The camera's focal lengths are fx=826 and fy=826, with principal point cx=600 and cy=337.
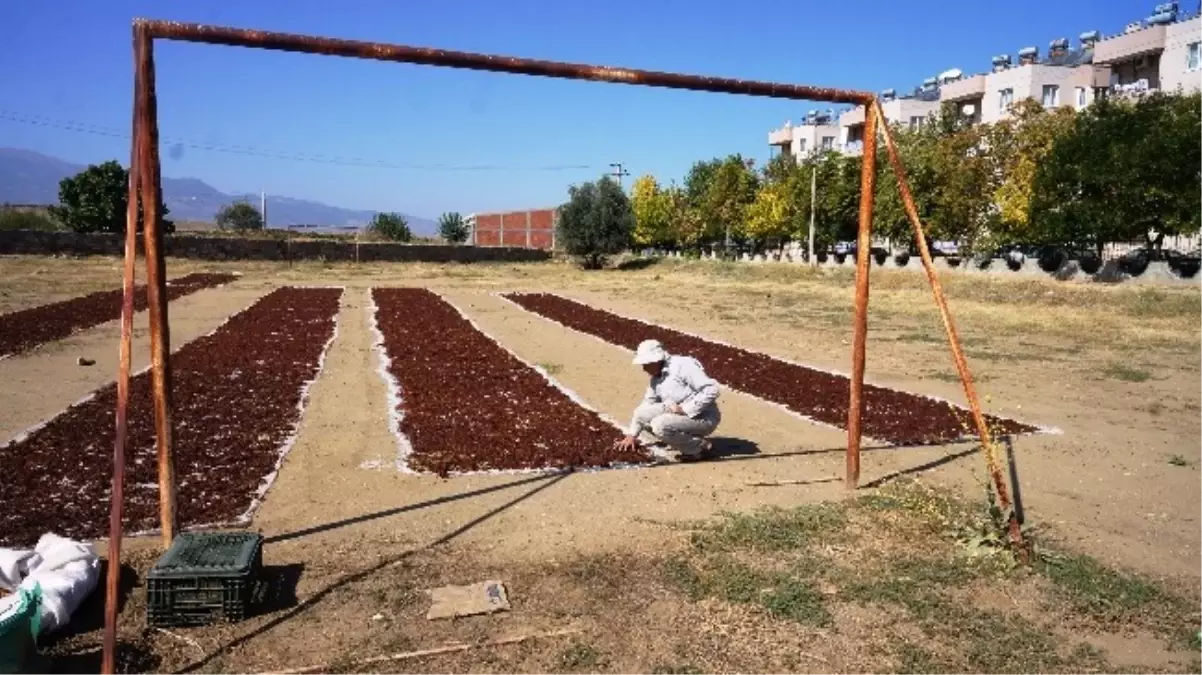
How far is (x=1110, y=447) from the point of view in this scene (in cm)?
927

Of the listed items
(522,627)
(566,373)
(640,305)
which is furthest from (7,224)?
(522,627)

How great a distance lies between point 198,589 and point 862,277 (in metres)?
5.57

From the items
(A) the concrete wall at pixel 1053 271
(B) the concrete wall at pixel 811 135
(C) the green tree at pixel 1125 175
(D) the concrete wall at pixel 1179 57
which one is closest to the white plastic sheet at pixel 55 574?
(A) the concrete wall at pixel 1053 271

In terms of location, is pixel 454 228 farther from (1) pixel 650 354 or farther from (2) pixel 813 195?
(1) pixel 650 354

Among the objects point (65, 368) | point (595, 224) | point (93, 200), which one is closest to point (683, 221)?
point (595, 224)

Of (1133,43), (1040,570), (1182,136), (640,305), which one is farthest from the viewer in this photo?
(1133,43)

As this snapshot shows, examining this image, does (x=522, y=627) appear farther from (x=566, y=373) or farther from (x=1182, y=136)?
(x=1182, y=136)

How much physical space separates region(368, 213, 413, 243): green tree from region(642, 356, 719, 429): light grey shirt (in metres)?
75.7

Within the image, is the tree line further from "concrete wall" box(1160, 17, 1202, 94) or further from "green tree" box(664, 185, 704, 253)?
"concrete wall" box(1160, 17, 1202, 94)

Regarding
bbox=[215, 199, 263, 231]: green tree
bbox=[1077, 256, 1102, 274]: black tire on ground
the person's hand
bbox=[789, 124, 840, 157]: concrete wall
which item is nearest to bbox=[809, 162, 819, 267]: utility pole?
bbox=[1077, 256, 1102, 274]: black tire on ground

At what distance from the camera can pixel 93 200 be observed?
60500mm

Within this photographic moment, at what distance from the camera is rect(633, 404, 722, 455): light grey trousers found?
770cm

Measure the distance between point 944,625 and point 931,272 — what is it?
2830 millimetres

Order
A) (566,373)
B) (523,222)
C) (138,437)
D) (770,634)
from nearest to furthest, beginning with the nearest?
1. (770,634)
2. (138,437)
3. (566,373)
4. (523,222)
